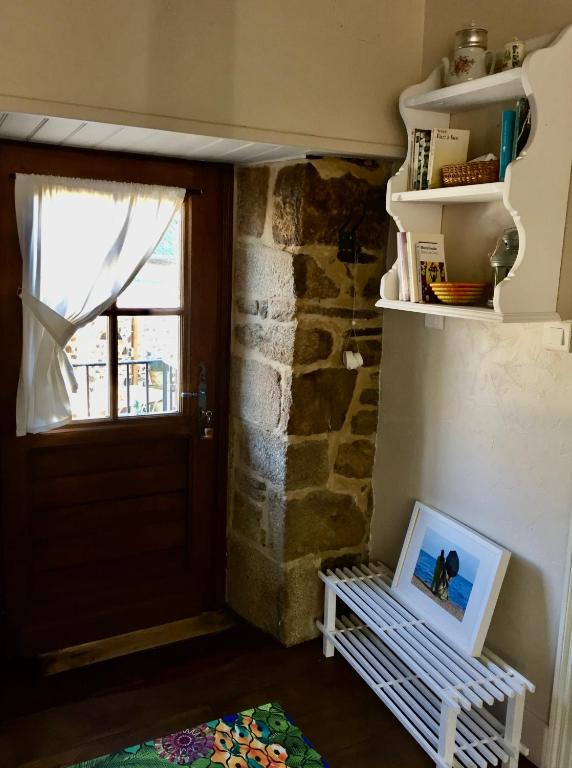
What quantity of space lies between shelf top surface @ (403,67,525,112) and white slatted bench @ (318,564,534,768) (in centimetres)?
163

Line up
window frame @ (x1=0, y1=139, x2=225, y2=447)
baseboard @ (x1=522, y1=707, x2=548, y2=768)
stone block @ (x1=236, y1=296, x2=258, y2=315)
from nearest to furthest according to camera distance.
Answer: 1. baseboard @ (x1=522, y1=707, x2=548, y2=768)
2. window frame @ (x1=0, y1=139, x2=225, y2=447)
3. stone block @ (x1=236, y1=296, x2=258, y2=315)

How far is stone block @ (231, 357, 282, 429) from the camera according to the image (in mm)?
2539

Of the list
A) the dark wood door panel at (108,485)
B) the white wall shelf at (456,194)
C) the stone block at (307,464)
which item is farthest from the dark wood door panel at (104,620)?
the white wall shelf at (456,194)

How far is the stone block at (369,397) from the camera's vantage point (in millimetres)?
2625

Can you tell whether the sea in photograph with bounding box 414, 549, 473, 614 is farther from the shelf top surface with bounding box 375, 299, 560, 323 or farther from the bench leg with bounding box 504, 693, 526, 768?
the shelf top surface with bounding box 375, 299, 560, 323

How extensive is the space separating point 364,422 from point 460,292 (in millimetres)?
810

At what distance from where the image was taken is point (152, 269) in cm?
255

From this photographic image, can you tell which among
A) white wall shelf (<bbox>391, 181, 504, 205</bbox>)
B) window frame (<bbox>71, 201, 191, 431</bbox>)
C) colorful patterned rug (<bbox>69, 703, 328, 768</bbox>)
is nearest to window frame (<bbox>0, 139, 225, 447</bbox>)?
window frame (<bbox>71, 201, 191, 431</bbox>)

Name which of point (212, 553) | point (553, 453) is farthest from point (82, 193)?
point (553, 453)

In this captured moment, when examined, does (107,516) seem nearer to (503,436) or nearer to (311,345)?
(311,345)

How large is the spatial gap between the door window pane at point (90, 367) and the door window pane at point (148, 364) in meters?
0.05

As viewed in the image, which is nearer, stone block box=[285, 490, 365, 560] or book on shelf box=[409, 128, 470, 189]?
book on shelf box=[409, 128, 470, 189]

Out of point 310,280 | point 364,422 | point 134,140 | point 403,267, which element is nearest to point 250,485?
point 364,422

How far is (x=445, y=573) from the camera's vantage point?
7.44 ft
